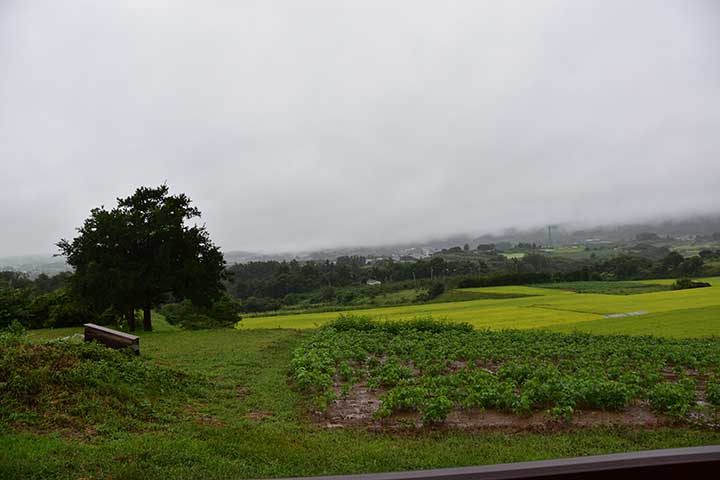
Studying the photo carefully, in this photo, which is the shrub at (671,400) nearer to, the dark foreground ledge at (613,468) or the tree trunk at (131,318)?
the dark foreground ledge at (613,468)

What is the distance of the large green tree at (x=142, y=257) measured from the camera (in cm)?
2108

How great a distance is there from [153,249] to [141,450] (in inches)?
755

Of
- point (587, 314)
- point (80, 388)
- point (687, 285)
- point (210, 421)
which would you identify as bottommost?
point (687, 285)

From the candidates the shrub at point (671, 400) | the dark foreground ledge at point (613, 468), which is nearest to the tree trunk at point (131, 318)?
the shrub at point (671, 400)

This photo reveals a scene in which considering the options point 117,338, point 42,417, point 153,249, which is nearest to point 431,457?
point 42,417

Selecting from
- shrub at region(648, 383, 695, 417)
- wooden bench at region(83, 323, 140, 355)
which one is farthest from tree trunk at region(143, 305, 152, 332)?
shrub at region(648, 383, 695, 417)

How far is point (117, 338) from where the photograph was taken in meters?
11.5

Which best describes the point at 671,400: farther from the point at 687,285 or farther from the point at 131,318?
the point at 687,285

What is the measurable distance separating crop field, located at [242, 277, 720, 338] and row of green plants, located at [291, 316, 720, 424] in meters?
5.22

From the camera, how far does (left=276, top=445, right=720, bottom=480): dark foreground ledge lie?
Result: 1.59 meters

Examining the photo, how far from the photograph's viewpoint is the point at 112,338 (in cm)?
1153

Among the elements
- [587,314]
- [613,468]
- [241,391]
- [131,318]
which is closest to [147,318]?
[131,318]

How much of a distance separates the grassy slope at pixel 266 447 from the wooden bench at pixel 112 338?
163 inches

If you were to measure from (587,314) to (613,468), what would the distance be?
96.7 ft
